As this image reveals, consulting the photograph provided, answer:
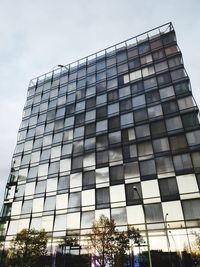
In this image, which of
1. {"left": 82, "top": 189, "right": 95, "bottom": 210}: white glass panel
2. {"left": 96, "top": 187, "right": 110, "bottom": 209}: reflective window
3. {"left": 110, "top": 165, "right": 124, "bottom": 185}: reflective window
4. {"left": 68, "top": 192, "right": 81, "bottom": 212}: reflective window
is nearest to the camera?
{"left": 96, "top": 187, "right": 110, "bottom": 209}: reflective window

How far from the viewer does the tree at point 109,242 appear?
2569 centimetres

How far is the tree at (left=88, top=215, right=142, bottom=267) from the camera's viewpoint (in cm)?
2569

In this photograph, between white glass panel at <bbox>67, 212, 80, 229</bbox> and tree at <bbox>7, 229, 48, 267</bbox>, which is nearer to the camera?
tree at <bbox>7, 229, 48, 267</bbox>

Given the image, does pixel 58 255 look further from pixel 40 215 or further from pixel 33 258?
pixel 40 215

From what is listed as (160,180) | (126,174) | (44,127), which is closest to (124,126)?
(126,174)

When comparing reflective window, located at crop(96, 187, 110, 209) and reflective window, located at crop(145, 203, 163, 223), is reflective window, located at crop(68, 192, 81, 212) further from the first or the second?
reflective window, located at crop(145, 203, 163, 223)

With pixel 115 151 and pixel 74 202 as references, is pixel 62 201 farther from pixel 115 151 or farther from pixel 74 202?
pixel 115 151

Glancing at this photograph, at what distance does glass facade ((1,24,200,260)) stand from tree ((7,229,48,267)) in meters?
1.41

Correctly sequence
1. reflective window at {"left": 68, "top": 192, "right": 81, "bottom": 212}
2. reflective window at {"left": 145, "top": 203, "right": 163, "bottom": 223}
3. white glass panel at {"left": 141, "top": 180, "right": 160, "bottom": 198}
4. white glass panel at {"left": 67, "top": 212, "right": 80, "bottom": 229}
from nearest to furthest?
reflective window at {"left": 145, "top": 203, "right": 163, "bottom": 223} → white glass panel at {"left": 141, "top": 180, "right": 160, "bottom": 198} → white glass panel at {"left": 67, "top": 212, "right": 80, "bottom": 229} → reflective window at {"left": 68, "top": 192, "right": 81, "bottom": 212}

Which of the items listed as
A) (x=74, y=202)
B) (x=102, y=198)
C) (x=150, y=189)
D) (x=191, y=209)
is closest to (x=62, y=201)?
(x=74, y=202)

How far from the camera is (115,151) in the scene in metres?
33.2

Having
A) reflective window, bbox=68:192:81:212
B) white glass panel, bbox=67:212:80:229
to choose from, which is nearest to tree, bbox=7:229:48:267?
white glass panel, bbox=67:212:80:229

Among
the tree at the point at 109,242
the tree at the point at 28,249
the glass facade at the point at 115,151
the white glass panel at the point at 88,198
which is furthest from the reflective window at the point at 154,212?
the tree at the point at 28,249

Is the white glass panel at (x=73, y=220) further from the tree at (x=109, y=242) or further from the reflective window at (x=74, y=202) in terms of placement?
the tree at (x=109, y=242)
